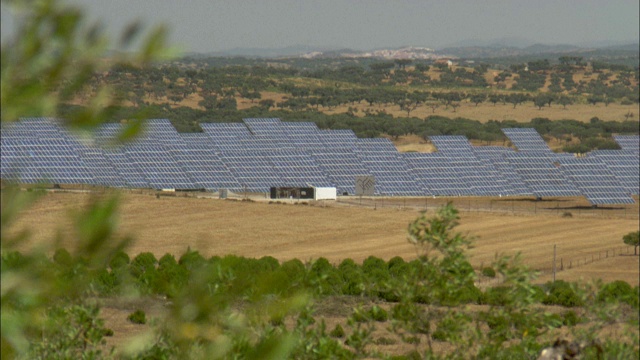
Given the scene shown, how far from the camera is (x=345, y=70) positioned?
584 ft

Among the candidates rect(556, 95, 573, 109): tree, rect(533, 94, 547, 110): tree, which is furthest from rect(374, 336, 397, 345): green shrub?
rect(556, 95, 573, 109): tree

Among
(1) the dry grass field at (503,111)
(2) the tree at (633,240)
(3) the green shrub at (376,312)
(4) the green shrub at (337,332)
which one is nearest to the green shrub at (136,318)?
(4) the green shrub at (337,332)

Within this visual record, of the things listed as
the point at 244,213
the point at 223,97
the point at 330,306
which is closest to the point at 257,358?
the point at 330,306

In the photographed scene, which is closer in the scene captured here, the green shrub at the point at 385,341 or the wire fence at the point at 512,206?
the green shrub at the point at 385,341

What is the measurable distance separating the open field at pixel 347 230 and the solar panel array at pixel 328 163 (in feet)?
5.72

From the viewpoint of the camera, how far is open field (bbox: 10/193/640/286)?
42.3m

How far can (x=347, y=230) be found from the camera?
49844 millimetres

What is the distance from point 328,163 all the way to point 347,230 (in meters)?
14.3

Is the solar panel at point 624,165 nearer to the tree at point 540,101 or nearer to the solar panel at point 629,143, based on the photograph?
the solar panel at point 629,143

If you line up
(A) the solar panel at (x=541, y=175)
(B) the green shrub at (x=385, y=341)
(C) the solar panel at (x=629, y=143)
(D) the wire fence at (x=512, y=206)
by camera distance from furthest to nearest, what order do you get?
(C) the solar panel at (x=629, y=143) → (A) the solar panel at (x=541, y=175) → (D) the wire fence at (x=512, y=206) → (B) the green shrub at (x=385, y=341)

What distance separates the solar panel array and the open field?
5.72 feet

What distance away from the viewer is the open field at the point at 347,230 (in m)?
42.3

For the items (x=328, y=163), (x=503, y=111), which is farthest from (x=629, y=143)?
(x=503, y=111)

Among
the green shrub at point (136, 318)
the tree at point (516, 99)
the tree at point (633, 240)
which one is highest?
the green shrub at point (136, 318)
